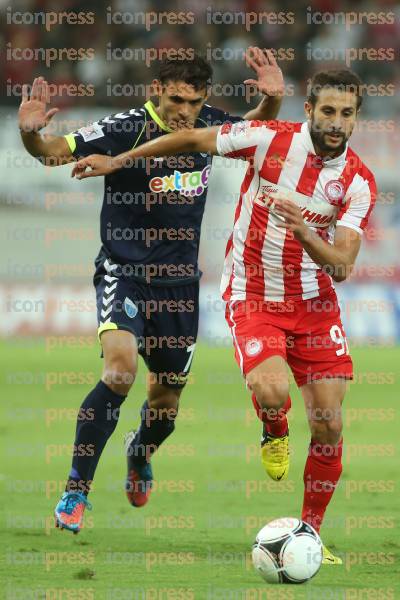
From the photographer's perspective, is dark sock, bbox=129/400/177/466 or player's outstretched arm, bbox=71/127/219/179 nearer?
player's outstretched arm, bbox=71/127/219/179

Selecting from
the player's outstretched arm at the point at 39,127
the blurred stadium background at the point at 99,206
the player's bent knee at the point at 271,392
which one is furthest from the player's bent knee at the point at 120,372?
the blurred stadium background at the point at 99,206

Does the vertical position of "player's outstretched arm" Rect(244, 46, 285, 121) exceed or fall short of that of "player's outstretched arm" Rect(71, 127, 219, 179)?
it exceeds it

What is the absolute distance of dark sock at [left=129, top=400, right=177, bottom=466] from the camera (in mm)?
7703

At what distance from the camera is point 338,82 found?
6.16 metres

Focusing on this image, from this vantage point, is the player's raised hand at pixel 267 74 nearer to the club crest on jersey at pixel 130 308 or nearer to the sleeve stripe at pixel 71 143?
the sleeve stripe at pixel 71 143

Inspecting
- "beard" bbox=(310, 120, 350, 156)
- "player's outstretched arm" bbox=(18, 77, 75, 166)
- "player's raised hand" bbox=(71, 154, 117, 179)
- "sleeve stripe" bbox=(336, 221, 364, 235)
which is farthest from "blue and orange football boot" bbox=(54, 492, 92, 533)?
"beard" bbox=(310, 120, 350, 156)

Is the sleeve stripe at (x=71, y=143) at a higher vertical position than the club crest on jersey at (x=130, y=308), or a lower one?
higher

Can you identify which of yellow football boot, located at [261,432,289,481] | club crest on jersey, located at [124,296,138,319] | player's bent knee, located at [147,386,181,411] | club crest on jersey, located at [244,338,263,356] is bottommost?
yellow football boot, located at [261,432,289,481]

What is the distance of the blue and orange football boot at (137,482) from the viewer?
760 cm

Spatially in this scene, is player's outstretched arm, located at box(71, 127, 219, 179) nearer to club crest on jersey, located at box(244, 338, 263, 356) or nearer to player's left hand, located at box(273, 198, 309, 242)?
player's left hand, located at box(273, 198, 309, 242)

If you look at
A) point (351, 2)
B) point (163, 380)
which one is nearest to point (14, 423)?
point (163, 380)

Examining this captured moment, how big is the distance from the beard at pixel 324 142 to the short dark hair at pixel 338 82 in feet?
0.53

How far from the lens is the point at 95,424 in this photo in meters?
6.71

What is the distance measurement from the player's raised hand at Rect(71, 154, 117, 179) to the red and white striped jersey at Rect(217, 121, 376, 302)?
2.01 ft
